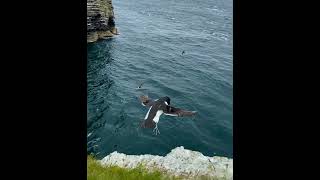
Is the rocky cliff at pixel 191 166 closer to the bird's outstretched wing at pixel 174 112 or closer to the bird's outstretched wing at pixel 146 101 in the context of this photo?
the bird's outstretched wing at pixel 174 112

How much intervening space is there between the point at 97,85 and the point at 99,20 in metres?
14.2

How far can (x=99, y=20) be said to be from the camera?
1742 inches

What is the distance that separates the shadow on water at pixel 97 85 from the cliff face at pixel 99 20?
1376 millimetres

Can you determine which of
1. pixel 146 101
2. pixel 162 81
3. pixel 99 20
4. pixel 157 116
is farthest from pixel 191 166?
pixel 99 20

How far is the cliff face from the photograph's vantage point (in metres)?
43.1

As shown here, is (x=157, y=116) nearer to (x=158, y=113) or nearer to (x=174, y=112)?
(x=158, y=113)

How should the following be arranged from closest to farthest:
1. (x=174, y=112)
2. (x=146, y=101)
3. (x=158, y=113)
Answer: (x=158, y=113), (x=174, y=112), (x=146, y=101)

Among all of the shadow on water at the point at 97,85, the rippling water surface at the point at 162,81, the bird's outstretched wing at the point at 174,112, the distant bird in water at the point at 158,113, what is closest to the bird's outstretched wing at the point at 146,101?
the rippling water surface at the point at 162,81

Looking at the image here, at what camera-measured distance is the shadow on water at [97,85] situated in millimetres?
24130

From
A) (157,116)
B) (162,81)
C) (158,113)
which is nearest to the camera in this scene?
(157,116)
